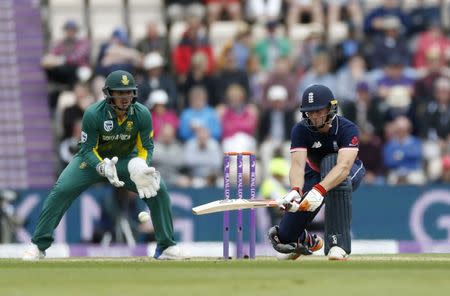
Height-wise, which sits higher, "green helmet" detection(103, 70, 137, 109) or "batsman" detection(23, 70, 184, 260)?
"green helmet" detection(103, 70, 137, 109)

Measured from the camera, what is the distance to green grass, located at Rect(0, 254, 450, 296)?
9.55 m

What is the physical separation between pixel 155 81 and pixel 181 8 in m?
2.30

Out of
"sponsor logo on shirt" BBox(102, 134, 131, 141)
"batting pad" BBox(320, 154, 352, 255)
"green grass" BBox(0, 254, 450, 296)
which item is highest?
"sponsor logo on shirt" BBox(102, 134, 131, 141)

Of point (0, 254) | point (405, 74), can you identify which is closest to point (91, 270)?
point (0, 254)

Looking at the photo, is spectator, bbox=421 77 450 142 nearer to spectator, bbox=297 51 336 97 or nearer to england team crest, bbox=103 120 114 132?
spectator, bbox=297 51 336 97

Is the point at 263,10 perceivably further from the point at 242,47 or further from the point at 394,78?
the point at 394,78

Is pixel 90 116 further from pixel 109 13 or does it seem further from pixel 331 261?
pixel 109 13

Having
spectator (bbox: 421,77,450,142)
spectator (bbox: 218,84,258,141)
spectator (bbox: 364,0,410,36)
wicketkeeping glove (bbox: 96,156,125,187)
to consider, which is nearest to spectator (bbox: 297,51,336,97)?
spectator (bbox: 218,84,258,141)

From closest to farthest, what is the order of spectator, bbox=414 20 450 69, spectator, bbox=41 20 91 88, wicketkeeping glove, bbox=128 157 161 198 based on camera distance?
wicketkeeping glove, bbox=128 157 161 198 < spectator, bbox=41 20 91 88 < spectator, bbox=414 20 450 69

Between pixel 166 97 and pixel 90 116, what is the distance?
243 inches

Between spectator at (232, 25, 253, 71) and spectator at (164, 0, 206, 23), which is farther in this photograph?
spectator at (164, 0, 206, 23)

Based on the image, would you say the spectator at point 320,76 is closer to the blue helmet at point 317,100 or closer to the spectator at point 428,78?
the spectator at point 428,78

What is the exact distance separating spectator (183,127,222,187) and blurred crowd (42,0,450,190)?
0.01 metres

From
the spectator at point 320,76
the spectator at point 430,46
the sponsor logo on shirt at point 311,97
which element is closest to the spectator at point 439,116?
the spectator at point 430,46
